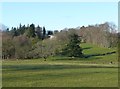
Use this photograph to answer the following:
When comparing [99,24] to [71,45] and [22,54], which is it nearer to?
[71,45]

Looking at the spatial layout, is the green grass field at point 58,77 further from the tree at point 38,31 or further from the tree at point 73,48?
the tree at point 38,31

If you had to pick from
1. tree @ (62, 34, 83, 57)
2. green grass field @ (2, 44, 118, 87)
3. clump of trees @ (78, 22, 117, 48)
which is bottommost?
green grass field @ (2, 44, 118, 87)

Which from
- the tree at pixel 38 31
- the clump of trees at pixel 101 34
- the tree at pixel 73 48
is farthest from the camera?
Result: the tree at pixel 38 31

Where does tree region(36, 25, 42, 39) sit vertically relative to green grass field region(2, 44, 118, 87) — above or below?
above

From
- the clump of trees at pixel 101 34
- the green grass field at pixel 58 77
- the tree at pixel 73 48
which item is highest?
the clump of trees at pixel 101 34

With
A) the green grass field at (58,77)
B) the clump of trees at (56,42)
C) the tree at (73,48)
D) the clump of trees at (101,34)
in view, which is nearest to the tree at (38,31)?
the clump of trees at (56,42)

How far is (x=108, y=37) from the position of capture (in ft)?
382

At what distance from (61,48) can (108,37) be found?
2235cm

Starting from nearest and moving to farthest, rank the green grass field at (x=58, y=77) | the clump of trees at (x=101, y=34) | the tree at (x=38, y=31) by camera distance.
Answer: the green grass field at (x=58, y=77)
the clump of trees at (x=101, y=34)
the tree at (x=38, y=31)

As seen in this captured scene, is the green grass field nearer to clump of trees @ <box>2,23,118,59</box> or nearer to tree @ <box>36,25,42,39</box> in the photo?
clump of trees @ <box>2,23,118,59</box>

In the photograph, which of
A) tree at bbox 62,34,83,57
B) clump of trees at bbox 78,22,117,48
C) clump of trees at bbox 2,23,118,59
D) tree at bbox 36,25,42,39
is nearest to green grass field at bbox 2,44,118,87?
tree at bbox 62,34,83,57

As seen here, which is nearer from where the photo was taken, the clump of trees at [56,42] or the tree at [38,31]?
the clump of trees at [56,42]

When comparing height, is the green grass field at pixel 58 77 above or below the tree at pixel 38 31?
below

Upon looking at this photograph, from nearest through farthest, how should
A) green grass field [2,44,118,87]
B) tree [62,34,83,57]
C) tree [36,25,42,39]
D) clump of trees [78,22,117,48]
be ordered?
green grass field [2,44,118,87], tree [62,34,83,57], clump of trees [78,22,117,48], tree [36,25,42,39]
